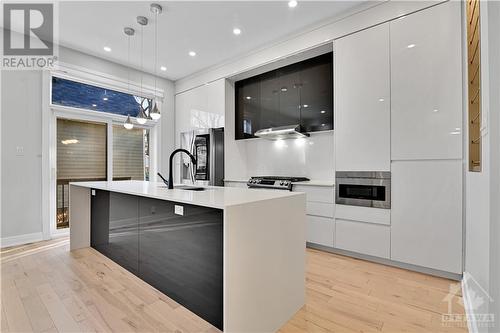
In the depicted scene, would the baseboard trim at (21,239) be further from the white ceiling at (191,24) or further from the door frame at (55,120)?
the white ceiling at (191,24)

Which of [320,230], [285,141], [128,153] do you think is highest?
[285,141]

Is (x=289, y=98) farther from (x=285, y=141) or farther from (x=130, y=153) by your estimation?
(x=130, y=153)

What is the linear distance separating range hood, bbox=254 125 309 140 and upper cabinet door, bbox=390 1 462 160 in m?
1.26

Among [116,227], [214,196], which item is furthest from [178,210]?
[116,227]

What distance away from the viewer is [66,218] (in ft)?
13.0

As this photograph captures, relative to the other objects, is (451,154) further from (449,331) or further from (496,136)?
(449,331)

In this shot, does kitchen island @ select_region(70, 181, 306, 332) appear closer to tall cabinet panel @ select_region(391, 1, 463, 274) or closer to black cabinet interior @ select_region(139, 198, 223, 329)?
black cabinet interior @ select_region(139, 198, 223, 329)

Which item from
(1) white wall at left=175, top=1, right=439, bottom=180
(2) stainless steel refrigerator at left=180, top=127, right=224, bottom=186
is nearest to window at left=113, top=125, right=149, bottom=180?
(1) white wall at left=175, top=1, right=439, bottom=180

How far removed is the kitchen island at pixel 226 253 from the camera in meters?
1.34

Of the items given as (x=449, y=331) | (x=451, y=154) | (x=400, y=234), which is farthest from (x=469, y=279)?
(x=451, y=154)

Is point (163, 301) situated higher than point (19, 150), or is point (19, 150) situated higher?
point (19, 150)

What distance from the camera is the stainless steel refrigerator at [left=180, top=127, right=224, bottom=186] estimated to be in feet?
14.1

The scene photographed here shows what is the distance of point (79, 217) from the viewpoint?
3135 mm

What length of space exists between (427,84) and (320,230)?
1.99 m
